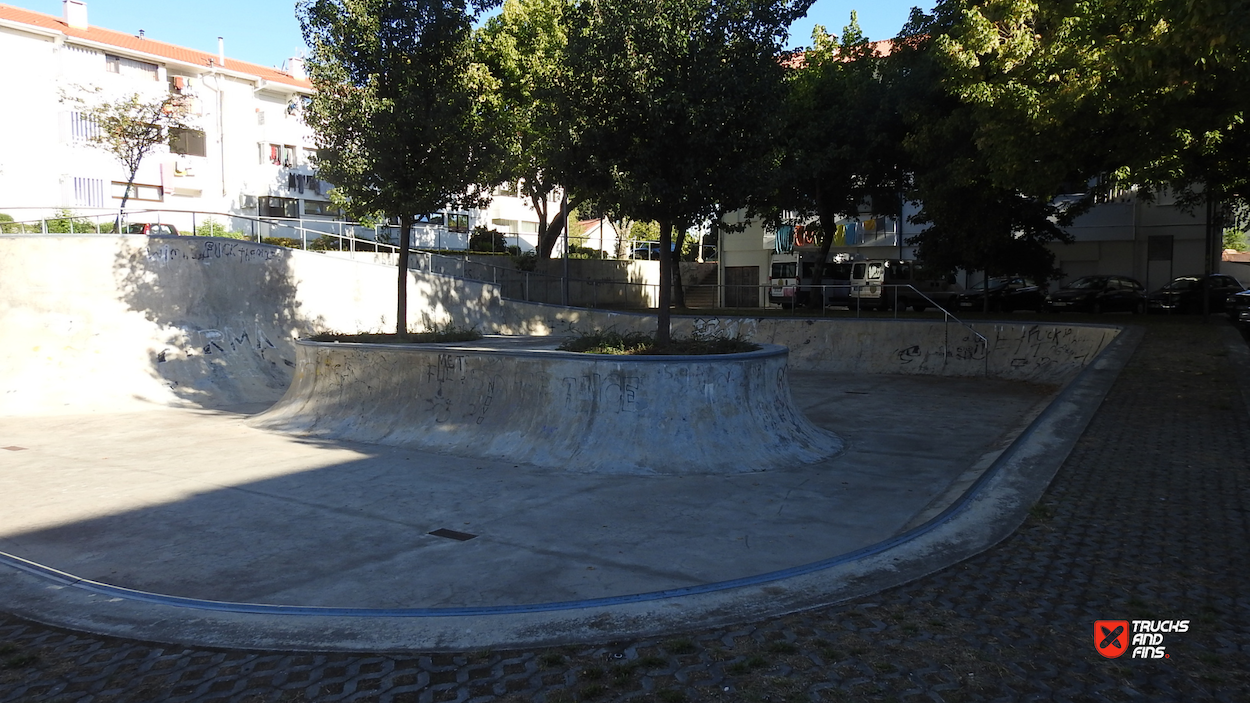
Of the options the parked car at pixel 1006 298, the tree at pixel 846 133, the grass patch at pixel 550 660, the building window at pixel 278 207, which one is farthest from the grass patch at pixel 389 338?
the building window at pixel 278 207

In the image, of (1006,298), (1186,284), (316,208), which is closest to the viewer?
(1186,284)

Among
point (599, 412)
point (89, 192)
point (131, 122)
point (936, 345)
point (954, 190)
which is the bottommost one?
point (599, 412)

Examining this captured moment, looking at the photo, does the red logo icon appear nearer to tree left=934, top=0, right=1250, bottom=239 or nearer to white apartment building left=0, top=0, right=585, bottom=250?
tree left=934, top=0, right=1250, bottom=239

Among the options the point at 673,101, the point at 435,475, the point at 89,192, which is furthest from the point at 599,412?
the point at 89,192

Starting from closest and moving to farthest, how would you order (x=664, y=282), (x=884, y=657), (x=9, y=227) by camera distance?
1. (x=884, y=657)
2. (x=664, y=282)
3. (x=9, y=227)

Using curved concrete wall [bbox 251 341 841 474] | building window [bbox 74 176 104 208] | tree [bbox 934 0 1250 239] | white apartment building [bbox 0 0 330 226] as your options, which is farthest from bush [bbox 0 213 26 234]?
tree [bbox 934 0 1250 239]

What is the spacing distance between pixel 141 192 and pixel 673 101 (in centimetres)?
Result: 3539

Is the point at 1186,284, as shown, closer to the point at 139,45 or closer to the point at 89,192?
the point at 89,192

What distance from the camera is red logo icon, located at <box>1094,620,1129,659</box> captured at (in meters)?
3.71

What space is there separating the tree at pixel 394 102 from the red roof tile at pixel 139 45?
2172cm

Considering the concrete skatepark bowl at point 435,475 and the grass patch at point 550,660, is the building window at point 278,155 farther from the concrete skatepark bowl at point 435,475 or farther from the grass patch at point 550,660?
the grass patch at point 550,660

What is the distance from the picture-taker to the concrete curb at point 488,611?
414 centimetres

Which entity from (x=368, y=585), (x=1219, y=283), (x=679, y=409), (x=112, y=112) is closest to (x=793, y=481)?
(x=679, y=409)

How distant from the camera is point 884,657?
3691 mm
